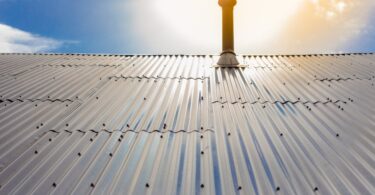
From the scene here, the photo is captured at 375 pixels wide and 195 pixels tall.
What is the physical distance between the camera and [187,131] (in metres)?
3.62

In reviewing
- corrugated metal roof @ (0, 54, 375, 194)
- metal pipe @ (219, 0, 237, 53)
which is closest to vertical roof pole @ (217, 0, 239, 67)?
metal pipe @ (219, 0, 237, 53)

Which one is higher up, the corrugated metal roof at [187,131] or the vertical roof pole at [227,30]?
the vertical roof pole at [227,30]

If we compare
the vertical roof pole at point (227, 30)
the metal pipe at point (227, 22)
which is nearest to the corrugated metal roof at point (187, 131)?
the vertical roof pole at point (227, 30)

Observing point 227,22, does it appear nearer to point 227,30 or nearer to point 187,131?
point 227,30

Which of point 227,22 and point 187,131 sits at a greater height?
point 227,22

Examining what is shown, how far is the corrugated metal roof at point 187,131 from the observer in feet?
9.16

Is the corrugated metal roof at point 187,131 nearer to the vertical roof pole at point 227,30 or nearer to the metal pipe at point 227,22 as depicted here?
the vertical roof pole at point 227,30

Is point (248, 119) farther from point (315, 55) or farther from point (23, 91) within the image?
point (315, 55)

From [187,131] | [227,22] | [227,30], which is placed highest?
[227,22]

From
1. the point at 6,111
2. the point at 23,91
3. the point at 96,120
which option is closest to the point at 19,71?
the point at 23,91

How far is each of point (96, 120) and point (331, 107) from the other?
2.89 m

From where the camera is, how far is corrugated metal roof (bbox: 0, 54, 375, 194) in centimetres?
279

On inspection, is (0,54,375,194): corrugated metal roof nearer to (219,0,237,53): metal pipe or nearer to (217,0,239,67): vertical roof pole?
(217,0,239,67): vertical roof pole

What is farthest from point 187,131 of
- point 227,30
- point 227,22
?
point 227,22
